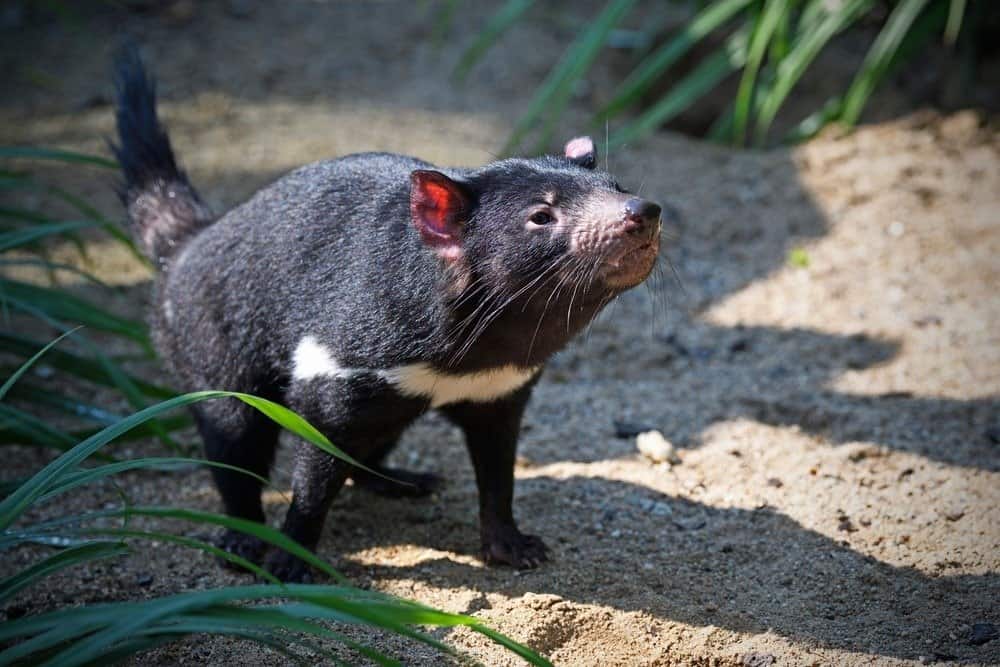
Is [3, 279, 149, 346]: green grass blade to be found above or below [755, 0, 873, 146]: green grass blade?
below

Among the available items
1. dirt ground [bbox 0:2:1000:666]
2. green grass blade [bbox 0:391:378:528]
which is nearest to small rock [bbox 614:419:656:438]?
dirt ground [bbox 0:2:1000:666]

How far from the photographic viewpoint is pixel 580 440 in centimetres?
403

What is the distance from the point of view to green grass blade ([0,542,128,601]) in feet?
7.32

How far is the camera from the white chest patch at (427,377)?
2.86 metres

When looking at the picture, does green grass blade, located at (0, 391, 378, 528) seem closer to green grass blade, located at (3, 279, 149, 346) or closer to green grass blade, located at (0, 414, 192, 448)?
green grass blade, located at (0, 414, 192, 448)

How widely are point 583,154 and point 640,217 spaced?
19.6 inches

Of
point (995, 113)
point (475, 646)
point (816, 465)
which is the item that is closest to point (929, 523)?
point (816, 465)

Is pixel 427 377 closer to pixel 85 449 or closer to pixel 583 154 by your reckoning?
pixel 583 154

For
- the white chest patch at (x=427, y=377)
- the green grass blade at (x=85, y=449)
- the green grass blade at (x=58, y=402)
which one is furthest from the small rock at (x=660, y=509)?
the green grass blade at (x=58, y=402)

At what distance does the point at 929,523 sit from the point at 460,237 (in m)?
1.76

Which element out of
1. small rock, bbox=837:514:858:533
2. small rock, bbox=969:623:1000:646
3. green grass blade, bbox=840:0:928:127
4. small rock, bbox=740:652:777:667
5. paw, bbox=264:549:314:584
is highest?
green grass blade, bbox=840:0:928:127

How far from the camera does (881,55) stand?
5469mm

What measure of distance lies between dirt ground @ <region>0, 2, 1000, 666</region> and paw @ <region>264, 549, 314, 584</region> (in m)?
0.15

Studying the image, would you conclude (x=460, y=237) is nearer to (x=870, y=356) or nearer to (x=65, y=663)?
(x=65, y=663)
